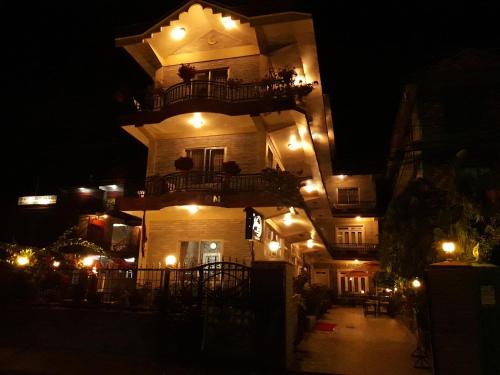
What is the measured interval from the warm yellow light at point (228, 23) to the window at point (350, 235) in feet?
84.1

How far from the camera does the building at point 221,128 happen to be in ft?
46.3

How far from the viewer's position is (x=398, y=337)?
43.4 ft

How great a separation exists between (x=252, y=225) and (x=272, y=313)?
4.87 meters

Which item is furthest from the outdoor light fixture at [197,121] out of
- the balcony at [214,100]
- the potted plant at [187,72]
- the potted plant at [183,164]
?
the potted plant at [187,72]

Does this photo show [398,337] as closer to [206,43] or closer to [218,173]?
[218,173]

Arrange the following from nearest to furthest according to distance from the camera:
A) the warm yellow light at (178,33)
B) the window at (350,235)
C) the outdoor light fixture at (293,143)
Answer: the warm yellow light at (178,33), the outdoor light fixture at (293,143), the window at (350,235)

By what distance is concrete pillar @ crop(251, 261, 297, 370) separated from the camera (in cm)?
816

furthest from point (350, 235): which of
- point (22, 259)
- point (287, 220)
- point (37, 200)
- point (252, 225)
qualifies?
point (22, 259)

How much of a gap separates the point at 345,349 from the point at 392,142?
19.7m

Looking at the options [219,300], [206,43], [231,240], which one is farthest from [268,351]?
[206,43]

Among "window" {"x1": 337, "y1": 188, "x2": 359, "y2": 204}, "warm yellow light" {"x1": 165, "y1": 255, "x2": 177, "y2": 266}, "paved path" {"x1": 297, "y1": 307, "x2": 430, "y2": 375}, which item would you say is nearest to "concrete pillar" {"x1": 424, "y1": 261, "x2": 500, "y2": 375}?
"paved path" {"x1": 297, "y1": 307, "x2": 430, "y2": 375}

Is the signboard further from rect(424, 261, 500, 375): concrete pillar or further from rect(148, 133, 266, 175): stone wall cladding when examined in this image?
rect(424, 261, 500, 375): concrete pillar

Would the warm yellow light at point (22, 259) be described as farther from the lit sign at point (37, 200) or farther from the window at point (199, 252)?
the lit sign at point (37, 200)

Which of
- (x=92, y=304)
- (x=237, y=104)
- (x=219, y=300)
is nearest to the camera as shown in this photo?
(x=219, y=300)
